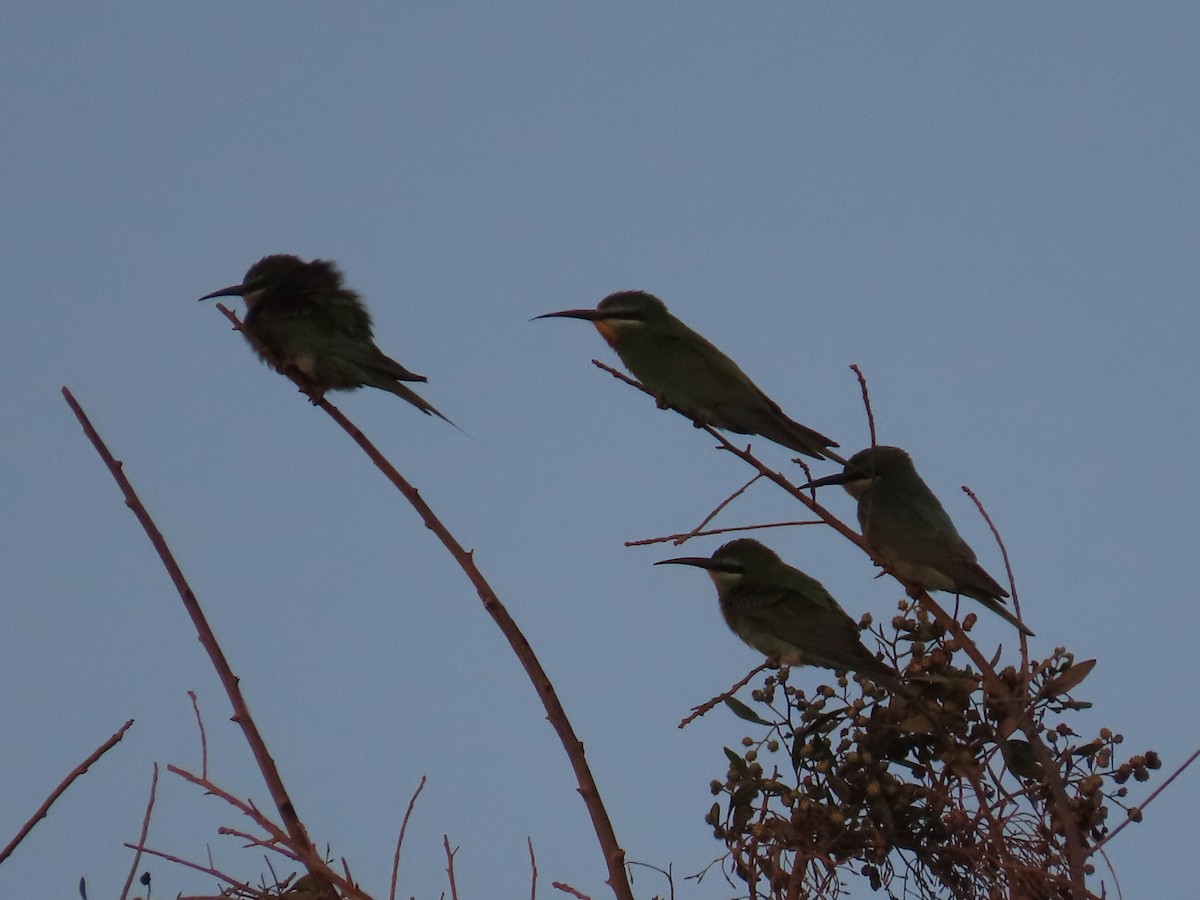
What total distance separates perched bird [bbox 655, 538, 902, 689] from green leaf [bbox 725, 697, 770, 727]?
3.49ft

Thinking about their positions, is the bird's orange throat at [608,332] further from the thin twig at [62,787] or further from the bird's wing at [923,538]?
the thin twig at [62,787]

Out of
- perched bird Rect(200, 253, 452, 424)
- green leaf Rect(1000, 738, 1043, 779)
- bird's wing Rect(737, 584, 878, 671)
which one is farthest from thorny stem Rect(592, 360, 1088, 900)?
perched bird Rect(200, 253, 452, 424)

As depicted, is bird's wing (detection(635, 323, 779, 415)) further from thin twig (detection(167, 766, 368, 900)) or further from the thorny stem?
thin twig (detection(167, 766, 368, 900))

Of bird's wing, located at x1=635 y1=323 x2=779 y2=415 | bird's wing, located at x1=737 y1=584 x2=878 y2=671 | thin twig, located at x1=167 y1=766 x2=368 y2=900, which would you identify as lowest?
thin twig, located at x1=167 y1=766 x2=368 y2=900

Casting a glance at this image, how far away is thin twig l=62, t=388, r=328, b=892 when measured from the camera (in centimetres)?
207

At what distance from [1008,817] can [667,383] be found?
2968 mm

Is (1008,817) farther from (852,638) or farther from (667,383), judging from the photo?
(667,383)

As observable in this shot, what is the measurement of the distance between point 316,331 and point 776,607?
204cm

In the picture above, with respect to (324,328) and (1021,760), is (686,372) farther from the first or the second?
(1021,760)

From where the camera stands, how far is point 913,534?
4.89 meters

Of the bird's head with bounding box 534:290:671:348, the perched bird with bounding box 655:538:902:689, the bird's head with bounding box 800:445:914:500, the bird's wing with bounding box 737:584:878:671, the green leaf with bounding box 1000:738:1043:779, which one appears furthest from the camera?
the bird's head with bounding box 534:290:671:348

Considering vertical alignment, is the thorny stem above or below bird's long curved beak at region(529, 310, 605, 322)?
below

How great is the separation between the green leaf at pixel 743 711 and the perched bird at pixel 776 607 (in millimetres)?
1064

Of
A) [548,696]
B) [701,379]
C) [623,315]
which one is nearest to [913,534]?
[701,379]
